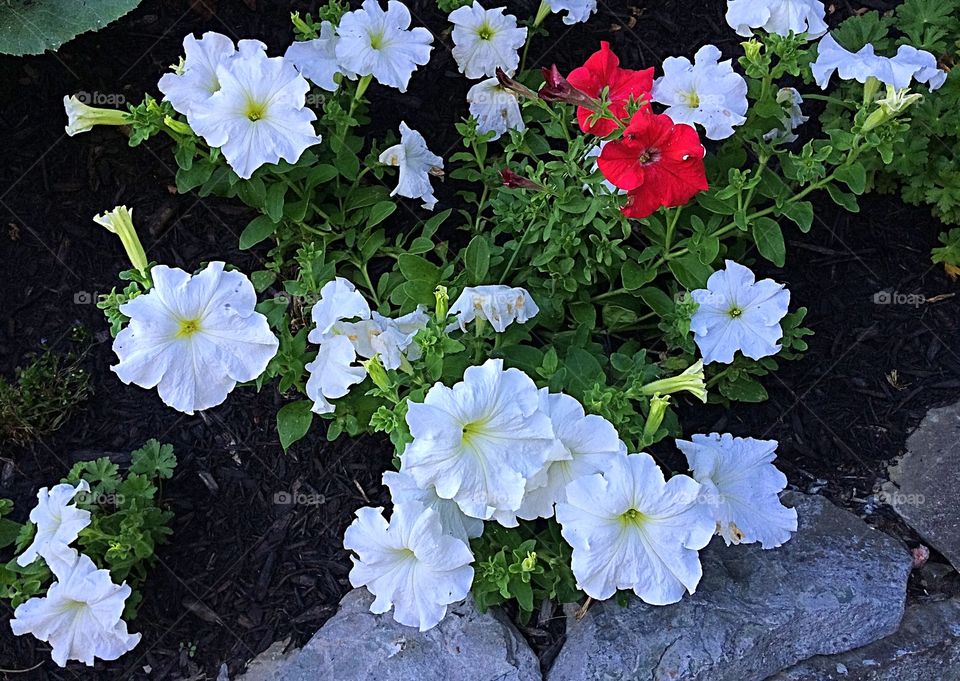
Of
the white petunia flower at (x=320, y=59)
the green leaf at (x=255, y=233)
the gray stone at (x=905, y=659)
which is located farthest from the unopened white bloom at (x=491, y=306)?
the gray stone at (x=905, y=659)

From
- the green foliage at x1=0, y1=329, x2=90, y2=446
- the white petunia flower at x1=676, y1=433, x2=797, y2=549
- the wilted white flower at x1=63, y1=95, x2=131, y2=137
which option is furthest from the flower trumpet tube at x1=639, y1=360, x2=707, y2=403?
the green foliage at x1=0, y1=329, x2=90, y2=446

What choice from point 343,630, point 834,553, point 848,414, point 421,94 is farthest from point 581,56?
point 343,630

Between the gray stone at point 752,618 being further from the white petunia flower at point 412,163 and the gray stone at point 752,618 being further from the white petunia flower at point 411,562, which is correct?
the white petunia flower at point 412,163

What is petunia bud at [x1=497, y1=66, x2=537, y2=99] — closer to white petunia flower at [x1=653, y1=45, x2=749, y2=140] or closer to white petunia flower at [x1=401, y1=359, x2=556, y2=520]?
white petunia flower at [x1=653, y1=45, x2=749, y2=140]

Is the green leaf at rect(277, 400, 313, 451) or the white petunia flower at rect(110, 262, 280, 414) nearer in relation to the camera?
the white petunia flower at rect(110, 262, 280, 414)

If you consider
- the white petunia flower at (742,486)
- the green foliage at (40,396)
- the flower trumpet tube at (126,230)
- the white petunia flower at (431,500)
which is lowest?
the green foliage at (40,396)
